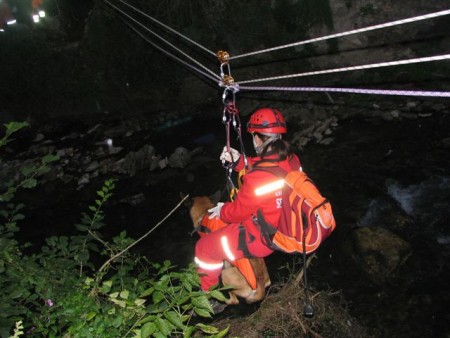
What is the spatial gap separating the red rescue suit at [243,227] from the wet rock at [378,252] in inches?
59.3

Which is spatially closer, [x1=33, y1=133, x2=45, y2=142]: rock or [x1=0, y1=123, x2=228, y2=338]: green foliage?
[x1=0, y1=123, x2=228, y2=338]: green foliage

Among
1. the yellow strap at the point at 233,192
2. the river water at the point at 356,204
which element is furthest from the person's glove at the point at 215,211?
the river water at the point at 356,204

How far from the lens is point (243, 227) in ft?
11.5

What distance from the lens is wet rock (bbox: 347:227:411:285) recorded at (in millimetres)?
4102

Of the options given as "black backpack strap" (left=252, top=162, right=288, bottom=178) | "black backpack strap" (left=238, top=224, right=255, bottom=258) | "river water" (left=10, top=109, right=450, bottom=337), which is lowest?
"river water" (left=10, top=109, right=450, bottom=337)

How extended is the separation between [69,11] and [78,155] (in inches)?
192

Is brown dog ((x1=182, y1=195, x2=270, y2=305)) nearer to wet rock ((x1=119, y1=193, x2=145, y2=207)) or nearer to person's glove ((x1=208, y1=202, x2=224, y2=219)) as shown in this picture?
person's glove ((x1=208, y1=202, x2=224, y2=219))

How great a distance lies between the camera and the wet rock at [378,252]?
4102 millimetres

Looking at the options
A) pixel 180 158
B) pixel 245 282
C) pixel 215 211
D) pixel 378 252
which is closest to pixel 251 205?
pixel 215 211

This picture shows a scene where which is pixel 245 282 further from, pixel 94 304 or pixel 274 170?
pixel 94 304

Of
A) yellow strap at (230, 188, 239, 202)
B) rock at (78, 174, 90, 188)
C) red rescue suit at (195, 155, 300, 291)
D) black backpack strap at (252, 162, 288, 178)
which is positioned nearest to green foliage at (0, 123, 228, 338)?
red rescue suit at (195, 155, 300, 291)

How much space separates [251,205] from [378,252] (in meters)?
2.15

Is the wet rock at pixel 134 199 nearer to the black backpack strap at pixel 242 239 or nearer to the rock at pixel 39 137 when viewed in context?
the black backpack strap at pixel 242 239

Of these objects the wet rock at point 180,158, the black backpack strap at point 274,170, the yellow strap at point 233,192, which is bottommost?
the wet rock at point 180,158
